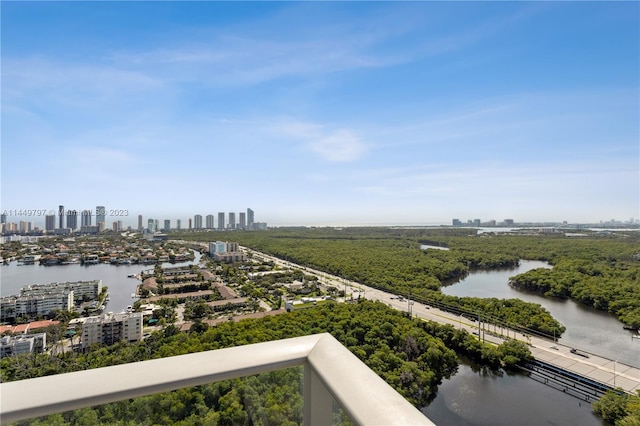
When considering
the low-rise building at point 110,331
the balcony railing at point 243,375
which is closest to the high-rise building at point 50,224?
the low-rise building at point 110,331

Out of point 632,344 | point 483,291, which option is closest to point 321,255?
point 483,291

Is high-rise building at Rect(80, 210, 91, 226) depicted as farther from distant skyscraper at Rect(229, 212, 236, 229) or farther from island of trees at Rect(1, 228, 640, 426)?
distant skyscraper at Rect(229, 212, 236, 229)

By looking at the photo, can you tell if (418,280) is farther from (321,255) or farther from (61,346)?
(61,346)

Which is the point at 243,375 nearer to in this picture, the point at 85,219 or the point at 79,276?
the point at 79,276

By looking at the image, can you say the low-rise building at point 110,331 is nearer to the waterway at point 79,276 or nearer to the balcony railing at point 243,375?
the waterway at point 79,276

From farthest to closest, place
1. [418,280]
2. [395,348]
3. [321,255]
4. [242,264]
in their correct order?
1. [321,255]
2. [242,264]
3. [418,280]
4. [395,348]

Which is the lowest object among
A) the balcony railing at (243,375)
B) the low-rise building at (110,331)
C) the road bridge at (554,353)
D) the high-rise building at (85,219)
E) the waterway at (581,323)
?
the waterway at (581,323)

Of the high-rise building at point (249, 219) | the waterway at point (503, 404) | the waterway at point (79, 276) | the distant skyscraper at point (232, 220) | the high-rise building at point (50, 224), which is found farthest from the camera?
the high-rise building at point (249, 219)
